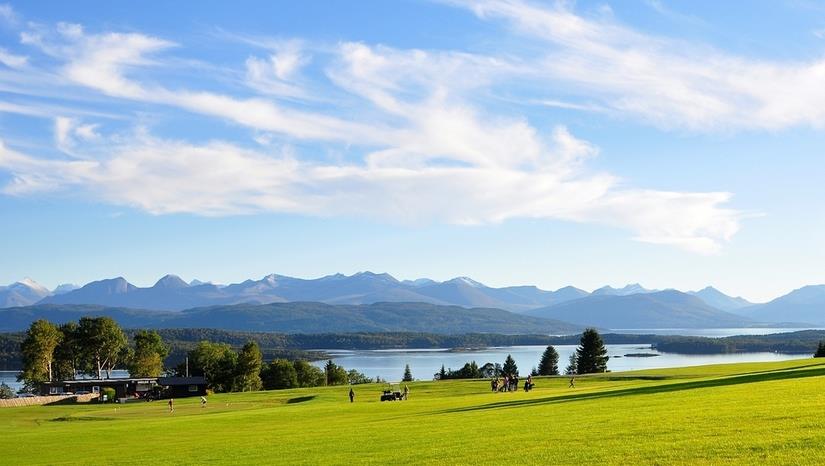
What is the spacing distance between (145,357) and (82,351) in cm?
960

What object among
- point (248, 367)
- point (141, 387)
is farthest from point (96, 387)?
point (248, 367)

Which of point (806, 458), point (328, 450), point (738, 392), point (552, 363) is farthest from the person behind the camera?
point (552, 363)

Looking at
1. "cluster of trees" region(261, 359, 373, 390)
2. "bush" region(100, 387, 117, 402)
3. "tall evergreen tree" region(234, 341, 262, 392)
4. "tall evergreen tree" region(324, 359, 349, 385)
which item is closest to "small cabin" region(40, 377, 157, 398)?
"bush" region(100, 387, 117, 402)

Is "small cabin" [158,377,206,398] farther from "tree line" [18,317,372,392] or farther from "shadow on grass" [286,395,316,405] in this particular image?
"shadow on grass" [286,395,316,405]

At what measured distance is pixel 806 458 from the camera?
14.7m

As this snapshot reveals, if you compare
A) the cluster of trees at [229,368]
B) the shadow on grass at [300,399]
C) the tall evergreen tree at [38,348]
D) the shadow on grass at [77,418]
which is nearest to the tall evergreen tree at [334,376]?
the cluster of trees at [229,368]

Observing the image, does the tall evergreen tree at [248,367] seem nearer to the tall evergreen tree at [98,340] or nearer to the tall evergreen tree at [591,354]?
the tall evergreen tree at [98,340]

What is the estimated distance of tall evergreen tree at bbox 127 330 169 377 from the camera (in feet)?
407

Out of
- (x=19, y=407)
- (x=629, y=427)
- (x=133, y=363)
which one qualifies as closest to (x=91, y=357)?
(x=133, y=363)

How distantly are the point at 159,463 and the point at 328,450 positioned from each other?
5.49 metres

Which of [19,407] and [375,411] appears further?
[19,407]

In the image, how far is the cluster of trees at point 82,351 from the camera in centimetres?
11000

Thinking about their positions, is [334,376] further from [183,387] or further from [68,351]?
[68,351]

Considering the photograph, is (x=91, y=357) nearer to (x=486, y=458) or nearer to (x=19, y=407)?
(x=19, y=407)
